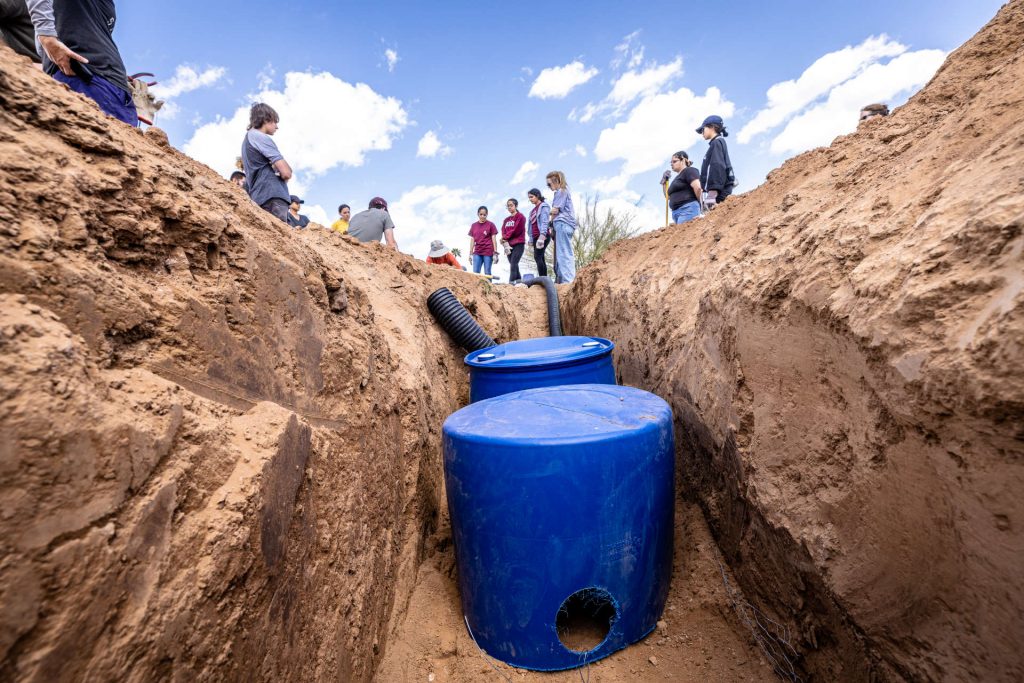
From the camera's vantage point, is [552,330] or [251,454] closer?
[251,454]

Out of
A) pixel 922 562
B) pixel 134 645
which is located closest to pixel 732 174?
pixel 922 562

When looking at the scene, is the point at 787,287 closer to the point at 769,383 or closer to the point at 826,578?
the point at 769,383

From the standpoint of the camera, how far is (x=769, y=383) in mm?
1534

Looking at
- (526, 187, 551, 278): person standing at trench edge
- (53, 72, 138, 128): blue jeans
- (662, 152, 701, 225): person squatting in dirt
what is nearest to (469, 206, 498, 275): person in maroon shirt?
(526, 187, 551, 278): person standing at trench edge

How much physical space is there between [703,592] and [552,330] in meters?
4.26

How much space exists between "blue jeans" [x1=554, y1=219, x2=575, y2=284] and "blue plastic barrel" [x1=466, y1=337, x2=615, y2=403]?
4.25 meters

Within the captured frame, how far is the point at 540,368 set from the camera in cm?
261

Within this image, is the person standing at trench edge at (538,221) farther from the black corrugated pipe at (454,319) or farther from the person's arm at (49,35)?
the person's arm at (49,35)

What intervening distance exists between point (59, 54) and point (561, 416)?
2.71 metres

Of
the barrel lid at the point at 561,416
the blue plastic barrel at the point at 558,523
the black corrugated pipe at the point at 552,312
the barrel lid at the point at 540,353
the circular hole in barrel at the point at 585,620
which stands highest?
the black corrugated pipe at the point at 552,312

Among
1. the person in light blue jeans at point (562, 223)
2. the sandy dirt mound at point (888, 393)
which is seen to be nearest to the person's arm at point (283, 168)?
the sandy dirt mound at point (888, 393)

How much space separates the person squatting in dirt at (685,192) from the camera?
4.84m

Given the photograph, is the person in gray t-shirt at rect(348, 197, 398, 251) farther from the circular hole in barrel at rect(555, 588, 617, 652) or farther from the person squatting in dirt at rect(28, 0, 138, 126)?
the circular hole in barrel at rect(555, 588, 617, 652)

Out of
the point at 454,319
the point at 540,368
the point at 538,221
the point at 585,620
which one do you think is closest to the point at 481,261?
the point at 538,221
